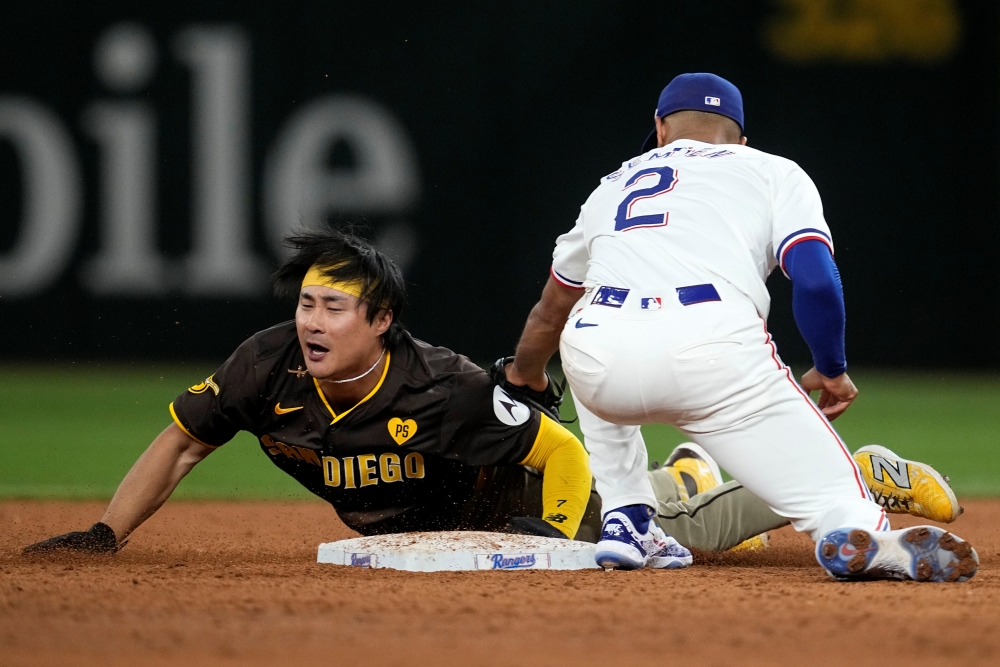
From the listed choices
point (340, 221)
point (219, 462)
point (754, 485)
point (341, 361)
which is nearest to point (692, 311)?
point (754, 485)

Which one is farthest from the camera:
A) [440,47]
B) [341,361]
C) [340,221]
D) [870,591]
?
[440,47]

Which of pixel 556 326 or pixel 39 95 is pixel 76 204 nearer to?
pixel 39 95

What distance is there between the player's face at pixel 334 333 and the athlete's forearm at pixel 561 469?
22.8 inches

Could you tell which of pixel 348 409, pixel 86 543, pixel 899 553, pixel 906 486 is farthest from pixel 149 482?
pixel 906 486

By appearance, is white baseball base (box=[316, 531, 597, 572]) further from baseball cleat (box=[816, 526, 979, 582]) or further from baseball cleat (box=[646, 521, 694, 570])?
baseball cleat (box=[816, 526, 979, 582])

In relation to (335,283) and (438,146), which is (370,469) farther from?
(438,146)

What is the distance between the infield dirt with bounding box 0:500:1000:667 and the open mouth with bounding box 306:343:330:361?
0.61 m

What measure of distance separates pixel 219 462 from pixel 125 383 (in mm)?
3454

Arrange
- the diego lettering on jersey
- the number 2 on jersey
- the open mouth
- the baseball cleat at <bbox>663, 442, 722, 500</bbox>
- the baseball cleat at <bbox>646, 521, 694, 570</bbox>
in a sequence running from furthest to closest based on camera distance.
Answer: the baseball cleat at <bbox>663, 442, 722, 500</bbox> < the diego lettering on jersey < the open mouth < the baseball cleat at <bbox>646, 521, 694, 570</bbox> < the number 2 on jersey

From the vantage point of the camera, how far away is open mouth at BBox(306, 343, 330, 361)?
12.9ft

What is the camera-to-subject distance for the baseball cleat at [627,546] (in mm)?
3670

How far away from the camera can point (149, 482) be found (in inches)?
159

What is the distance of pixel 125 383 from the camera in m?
11.2

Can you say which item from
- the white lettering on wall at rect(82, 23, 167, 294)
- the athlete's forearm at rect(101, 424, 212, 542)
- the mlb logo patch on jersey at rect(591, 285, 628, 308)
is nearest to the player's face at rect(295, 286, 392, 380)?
the athlete's forearm at rect(101, 424, 212, 542)
